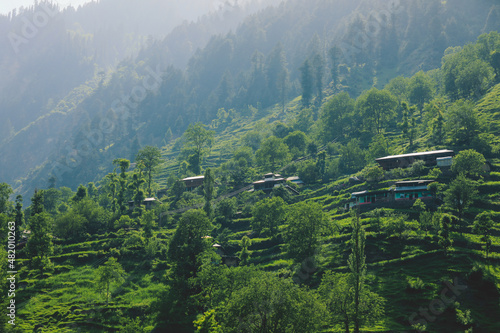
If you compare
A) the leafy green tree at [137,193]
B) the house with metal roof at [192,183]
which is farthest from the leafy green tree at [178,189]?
the leafy green tree at [137,193]

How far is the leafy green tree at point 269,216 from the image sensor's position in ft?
287

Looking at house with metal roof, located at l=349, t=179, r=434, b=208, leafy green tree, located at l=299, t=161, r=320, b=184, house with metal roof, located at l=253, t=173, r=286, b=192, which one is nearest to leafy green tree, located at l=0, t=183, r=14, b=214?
house with metal roof, located at l=253, t=173, r=286, b=192

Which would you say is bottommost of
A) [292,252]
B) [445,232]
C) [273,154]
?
[292,252]

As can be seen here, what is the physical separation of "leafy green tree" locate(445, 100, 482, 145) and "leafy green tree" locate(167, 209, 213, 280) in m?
73.8

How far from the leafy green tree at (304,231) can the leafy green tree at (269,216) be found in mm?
10431

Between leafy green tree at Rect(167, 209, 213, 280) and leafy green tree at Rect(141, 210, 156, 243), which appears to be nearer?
leafy green tree at Rect(167, 209, 213, 280)

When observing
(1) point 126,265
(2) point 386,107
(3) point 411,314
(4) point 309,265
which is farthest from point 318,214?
(2) point 386,107

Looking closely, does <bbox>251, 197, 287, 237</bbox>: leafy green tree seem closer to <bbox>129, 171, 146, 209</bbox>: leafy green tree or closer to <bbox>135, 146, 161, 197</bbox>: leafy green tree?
<bbox>129, 171, 146, 209</bbox>: leafy green tree

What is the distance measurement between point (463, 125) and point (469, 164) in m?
25.8

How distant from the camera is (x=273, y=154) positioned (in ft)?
440

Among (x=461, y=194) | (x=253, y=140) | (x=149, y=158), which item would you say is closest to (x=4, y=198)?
(x=149, y=158)

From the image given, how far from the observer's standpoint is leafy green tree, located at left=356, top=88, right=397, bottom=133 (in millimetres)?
139000

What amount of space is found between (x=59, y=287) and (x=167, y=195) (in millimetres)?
57451

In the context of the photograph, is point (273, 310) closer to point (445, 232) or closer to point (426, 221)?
point (445, 232)
